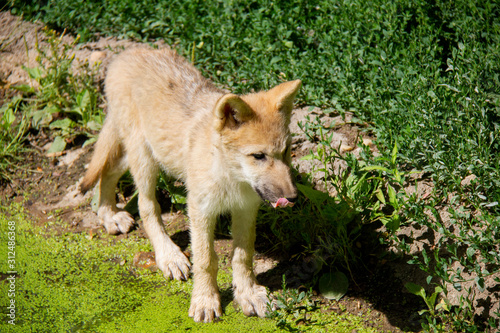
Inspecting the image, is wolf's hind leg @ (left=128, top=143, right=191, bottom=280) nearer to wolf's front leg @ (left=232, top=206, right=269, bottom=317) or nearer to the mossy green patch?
the mossy green patch

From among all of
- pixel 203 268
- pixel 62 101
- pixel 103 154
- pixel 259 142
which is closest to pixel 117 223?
pixel 103 154

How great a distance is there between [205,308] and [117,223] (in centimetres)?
163

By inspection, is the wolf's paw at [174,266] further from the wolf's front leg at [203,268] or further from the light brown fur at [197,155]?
the wolf's front leg at [203,268]

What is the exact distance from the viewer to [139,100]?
15.3 ft

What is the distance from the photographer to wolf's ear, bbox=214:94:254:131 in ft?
11.4

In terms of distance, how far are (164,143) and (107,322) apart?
62.0 inches

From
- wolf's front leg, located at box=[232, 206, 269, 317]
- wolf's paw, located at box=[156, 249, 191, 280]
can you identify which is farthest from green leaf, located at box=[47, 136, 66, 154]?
wolf's front leg, located at box=[232, 206, 269, 317]

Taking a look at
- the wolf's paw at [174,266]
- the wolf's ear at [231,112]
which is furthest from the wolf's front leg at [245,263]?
the wolf's ear at [231,112]

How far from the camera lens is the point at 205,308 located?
13.1 feet

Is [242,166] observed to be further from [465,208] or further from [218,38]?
[218,38]

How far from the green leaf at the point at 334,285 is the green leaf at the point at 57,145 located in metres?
3.65

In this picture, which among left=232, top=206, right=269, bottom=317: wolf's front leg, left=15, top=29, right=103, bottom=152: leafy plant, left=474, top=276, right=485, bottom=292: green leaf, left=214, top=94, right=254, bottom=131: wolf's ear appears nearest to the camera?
left=474, top=276, right=485, bottom=292: green leaf

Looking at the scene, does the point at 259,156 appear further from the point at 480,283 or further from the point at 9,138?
the point at 9,138

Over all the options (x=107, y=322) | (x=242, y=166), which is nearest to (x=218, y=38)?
(x=242, y=166)
